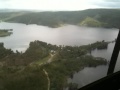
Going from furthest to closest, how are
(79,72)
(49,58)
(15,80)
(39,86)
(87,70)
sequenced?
(87,70) < (79,72) < (49,58) < (39,86) < (15,80)

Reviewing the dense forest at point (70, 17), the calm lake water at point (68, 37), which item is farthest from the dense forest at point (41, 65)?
the dense forest at point (70, 17)

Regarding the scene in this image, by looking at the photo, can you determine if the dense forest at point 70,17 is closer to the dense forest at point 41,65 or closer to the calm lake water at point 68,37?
the calm lake water at point 68,37

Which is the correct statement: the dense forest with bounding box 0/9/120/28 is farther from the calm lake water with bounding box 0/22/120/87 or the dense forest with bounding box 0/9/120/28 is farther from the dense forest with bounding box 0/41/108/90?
the dense forest with bounding box 0/41/108/90

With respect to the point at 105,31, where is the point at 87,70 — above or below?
below

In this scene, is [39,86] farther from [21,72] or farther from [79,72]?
[79,72]

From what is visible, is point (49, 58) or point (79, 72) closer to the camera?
point (49, 58)

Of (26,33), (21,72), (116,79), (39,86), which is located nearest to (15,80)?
(21,72)
